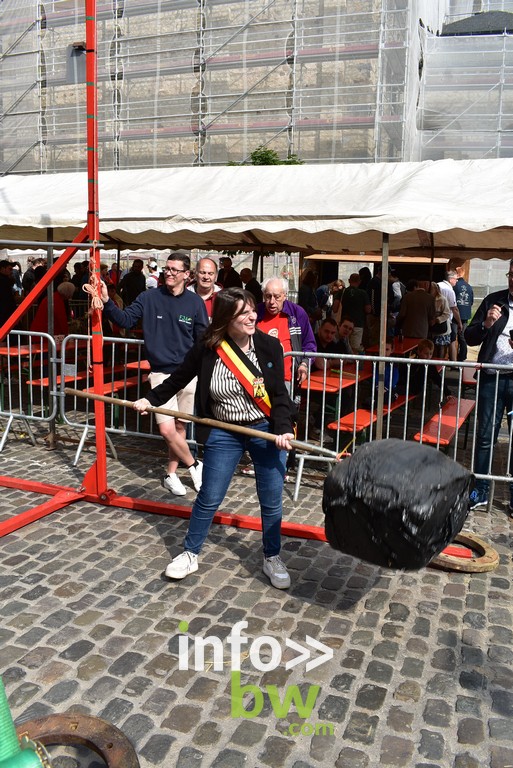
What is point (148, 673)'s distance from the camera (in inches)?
133

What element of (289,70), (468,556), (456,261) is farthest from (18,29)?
(468,556)

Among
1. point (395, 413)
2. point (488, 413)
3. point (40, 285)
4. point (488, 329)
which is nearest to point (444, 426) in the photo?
point (488, 413)

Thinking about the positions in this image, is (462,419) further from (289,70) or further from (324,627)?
(289,70)

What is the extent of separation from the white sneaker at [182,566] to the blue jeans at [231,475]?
0.32 ft

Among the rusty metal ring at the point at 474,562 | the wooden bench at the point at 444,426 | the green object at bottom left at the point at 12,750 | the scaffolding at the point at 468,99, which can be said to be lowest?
the rusty metal ring at the point at 474,562

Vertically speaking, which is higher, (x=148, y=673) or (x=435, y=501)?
(x=435, y=501)


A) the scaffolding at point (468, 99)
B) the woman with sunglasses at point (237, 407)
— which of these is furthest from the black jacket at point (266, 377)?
the scaffolding at point (468, 99)

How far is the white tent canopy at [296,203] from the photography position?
20.3 feet

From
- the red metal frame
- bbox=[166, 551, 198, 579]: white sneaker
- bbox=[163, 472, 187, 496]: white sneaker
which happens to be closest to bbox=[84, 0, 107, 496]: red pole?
the red metal frame

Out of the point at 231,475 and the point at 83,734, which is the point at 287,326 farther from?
the point at 83,734

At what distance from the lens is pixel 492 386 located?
5734 millimetres

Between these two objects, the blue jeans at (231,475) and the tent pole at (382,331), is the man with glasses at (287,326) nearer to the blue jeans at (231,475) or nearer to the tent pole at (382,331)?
the tent pole at (382,331)

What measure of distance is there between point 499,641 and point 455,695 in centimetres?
62

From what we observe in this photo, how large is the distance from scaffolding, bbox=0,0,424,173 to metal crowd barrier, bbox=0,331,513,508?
Result: 54.2ft
